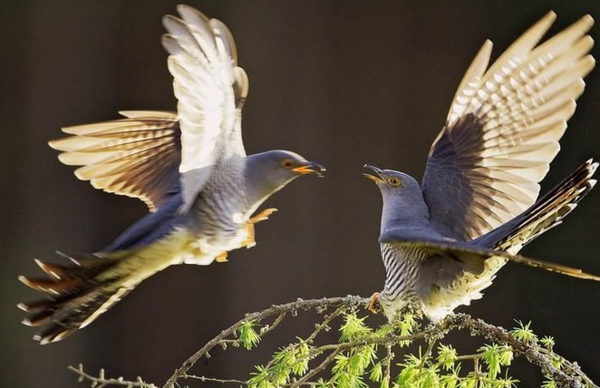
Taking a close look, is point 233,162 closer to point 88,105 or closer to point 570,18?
point 88,105

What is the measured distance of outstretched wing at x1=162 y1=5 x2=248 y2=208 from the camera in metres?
1.16

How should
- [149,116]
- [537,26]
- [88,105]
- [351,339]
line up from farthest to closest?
[88,105] < [149,116] < [537,26] < [351,339]

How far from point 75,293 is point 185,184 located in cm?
22

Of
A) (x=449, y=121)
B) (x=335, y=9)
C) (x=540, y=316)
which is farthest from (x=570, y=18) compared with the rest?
(x=449, y=121)

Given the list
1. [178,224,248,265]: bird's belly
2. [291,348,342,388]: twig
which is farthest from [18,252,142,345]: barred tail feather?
[291,348,342,388]: twig

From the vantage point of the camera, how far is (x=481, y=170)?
1.63 m

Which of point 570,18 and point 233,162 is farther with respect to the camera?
point 570,18

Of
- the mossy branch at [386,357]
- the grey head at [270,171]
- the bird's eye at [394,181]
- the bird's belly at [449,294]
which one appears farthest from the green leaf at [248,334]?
the bird's eye at [394,181]

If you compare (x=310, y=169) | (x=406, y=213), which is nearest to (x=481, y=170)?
(x=406, y=213)

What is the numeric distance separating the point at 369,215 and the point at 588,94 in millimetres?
799

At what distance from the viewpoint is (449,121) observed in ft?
5.46

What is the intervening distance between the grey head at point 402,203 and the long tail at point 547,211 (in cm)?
22

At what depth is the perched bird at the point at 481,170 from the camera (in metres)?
1.46

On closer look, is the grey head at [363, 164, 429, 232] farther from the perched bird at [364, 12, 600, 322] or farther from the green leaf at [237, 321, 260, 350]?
the green leaf at [237, 321, 260, 350]
